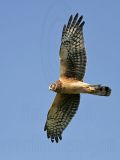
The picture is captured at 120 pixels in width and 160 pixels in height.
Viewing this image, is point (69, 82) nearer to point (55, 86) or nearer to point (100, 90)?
point (55, 86)

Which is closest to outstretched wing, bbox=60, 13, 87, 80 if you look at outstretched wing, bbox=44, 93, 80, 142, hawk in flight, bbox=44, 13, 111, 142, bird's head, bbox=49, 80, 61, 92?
hawk in flight, bbox=44, 13, 111, 142

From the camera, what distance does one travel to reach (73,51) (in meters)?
18.3

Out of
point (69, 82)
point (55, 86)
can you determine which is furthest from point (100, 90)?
point (55, 86)

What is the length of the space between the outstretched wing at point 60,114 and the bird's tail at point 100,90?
1.63 metres

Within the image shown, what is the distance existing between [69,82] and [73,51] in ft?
4.17

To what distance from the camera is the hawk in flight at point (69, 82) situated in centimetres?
1750

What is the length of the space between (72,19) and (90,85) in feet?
9.30

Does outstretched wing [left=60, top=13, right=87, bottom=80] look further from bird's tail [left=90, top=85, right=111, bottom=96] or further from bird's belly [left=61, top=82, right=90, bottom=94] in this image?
bird's tail [left=90, top=85, right=111, bottom=96]

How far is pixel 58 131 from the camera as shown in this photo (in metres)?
19.5

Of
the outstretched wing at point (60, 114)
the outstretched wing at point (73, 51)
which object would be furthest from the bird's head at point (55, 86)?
the outstretched wing at point (60, 114)

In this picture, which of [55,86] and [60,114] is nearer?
[55,86]

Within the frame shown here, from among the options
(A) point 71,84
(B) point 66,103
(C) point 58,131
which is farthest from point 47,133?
(A) point 71,84

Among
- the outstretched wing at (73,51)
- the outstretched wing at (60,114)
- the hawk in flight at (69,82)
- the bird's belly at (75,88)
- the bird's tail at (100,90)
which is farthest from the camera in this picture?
the outstretched wing at (60,114)

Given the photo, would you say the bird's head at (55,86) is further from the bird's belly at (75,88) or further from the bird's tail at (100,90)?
the bird's tail at (100,90)
